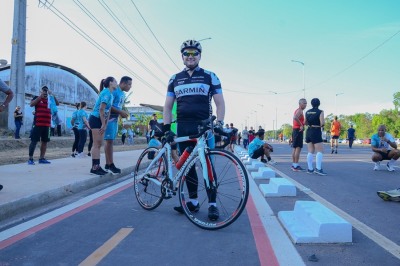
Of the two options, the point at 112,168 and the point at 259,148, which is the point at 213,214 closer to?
the point at 112,168

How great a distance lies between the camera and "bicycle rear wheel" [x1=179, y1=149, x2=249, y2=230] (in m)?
3.78

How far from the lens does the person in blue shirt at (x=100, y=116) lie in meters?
7.10

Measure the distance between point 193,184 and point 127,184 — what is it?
327 centimetres

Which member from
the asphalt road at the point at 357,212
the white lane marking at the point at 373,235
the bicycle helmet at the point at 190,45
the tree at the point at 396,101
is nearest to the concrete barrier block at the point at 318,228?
the asphalt road at the point at 357,212

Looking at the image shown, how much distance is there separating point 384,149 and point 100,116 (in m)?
7.74

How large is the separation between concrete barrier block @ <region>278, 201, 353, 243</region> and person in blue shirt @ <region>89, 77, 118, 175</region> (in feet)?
14.6

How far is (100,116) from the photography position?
706cm

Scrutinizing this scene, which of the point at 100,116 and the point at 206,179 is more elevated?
the point at 100,116

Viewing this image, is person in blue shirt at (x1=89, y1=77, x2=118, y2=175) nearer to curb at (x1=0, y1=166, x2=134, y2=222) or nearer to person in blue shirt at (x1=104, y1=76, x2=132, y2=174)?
person in blue shirt at (x1=104, y1=76, x2=132, y2=174)

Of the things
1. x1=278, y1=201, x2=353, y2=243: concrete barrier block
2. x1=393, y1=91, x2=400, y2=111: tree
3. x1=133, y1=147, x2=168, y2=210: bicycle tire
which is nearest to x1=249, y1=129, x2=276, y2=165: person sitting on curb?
x1=133, y1=147, x2=168, y2=210: bicycle tire

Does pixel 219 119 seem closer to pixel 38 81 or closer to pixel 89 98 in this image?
pixel 38 81

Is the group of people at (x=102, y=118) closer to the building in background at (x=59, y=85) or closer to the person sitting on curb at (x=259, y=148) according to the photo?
the person sitting on curb at (x=259, y=148)

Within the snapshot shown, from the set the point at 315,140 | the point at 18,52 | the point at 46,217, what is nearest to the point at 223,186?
the point at 46,217

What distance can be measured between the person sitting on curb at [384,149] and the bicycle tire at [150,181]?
749 centimetres
